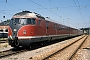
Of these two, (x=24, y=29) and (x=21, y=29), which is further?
(x=24, y=29)

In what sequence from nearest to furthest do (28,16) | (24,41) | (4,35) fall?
(24,41), (28,16), (4,35)

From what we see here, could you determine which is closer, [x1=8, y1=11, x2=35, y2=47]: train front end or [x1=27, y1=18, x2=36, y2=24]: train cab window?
[x1=8, y1=11, x2=35, y2=47]: train front end

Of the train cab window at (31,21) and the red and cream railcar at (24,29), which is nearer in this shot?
the red and cream railcar at (24,29)

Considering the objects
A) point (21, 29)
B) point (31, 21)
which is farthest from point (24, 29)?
point (31, 21)

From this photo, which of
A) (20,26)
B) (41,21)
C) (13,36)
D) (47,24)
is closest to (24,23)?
(20,26)

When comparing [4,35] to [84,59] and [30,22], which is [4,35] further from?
[84,59]

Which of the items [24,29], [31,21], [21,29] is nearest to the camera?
[21,29]

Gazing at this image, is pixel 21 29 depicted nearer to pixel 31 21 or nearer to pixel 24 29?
pixel 24 29

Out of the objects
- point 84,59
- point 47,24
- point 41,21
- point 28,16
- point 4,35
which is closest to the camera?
point 84,59

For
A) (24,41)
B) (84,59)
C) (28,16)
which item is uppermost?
(28,16)

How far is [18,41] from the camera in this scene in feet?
46.6

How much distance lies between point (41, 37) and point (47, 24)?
2916 millimetres

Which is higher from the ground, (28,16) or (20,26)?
(28,16)

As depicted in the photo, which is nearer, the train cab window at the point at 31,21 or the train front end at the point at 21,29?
the train front end at the point at 21,29
